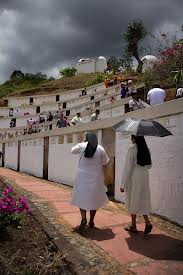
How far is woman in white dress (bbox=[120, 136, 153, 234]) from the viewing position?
19.1ft

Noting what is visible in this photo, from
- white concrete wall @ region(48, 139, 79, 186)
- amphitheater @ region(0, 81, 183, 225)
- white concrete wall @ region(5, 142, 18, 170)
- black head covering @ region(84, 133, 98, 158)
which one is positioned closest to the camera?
black head covering @ region(84, 133, 98, 158)

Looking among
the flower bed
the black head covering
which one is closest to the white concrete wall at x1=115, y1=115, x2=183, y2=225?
the black head covering

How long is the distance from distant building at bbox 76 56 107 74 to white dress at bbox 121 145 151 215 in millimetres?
44855

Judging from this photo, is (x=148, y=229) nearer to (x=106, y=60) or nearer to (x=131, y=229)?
(x=131, y=229)

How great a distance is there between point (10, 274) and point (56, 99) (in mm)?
34114

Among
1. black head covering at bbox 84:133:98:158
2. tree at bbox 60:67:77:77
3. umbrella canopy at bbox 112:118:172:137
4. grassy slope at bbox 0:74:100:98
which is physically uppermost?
tree at bbox 60:67:77:77

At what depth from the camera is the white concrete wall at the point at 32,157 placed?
49.7 ft

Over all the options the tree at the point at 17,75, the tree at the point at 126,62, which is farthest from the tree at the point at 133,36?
the tree at the point at 17,75

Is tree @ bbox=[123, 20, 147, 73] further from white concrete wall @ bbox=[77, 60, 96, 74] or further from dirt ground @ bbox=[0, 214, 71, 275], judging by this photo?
dirt ground @ bbox=[0, 214, 71, 275]

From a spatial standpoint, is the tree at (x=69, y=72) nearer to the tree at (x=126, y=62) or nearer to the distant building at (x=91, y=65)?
the distant building at (x=91, y=65)

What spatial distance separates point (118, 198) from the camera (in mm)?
8516

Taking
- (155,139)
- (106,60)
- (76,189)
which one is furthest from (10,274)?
(106,60)

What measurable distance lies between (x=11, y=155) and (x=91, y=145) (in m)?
14.7

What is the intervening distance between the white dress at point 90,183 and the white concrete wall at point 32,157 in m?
8.81
